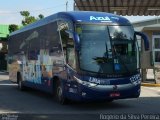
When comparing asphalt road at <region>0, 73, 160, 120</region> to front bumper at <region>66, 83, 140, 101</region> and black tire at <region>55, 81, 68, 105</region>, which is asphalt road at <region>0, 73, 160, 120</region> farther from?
front bumper at <region>66, 83, 140, 101</region>

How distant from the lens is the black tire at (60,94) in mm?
15634

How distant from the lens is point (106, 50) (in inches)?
572

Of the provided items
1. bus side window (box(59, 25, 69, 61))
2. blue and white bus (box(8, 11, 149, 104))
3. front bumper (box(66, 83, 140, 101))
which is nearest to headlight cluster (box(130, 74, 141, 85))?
blue and white bus (box(8, 11, 149, 104))

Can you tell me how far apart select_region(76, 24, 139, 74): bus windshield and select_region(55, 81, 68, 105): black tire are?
1826 mm

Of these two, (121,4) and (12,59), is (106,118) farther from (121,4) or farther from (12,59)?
(121,4)

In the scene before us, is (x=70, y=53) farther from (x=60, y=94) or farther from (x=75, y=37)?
(x=60, y=94)

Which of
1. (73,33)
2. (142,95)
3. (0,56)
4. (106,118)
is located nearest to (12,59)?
(142,95)

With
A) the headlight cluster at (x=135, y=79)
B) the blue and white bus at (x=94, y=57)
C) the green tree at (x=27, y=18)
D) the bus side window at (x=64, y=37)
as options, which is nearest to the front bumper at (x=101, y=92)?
the blue and white bus at (x=94, y=57)

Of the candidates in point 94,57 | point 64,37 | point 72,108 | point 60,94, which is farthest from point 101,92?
point 64,37

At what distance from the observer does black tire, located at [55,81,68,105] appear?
51.3 feet

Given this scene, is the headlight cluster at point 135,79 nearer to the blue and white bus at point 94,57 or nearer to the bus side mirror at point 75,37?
the blue and white bus at point 94,57

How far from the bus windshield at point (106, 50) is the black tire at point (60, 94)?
1826 millimetres

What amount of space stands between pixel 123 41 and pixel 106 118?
3.51 metres

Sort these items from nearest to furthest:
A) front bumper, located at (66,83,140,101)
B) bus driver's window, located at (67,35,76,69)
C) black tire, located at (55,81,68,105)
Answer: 1. front bumper, located at (66,83,140,101)
2. bus driver's window, located at (67,35,76,69)
3. black tire, located at (55,81,68,105)
